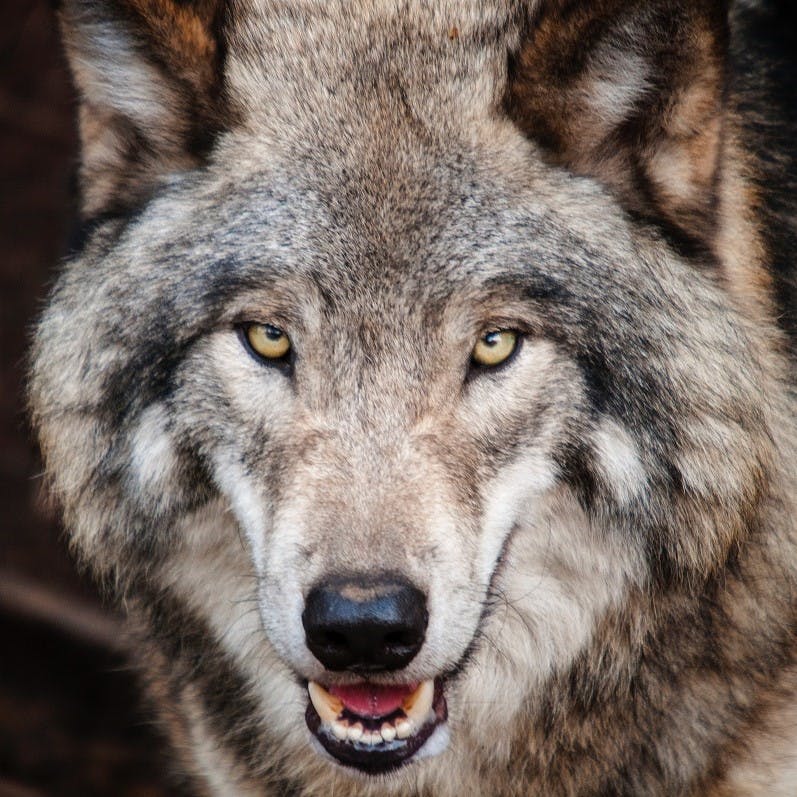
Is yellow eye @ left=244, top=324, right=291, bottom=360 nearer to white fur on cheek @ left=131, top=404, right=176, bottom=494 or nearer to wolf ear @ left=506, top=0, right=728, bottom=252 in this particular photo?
white fur on cheek @ left=131, top=404, right=176, bottom=494

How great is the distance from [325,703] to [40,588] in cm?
318

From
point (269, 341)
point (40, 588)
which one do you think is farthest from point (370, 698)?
point (40, 588)

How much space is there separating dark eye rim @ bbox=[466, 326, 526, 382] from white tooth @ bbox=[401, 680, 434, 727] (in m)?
0.64

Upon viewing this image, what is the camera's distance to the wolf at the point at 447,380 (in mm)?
2654

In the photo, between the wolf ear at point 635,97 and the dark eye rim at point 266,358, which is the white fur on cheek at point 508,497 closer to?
the dark eye rim at point 266,358

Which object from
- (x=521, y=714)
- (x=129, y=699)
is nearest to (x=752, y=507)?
(x=521, y=714)

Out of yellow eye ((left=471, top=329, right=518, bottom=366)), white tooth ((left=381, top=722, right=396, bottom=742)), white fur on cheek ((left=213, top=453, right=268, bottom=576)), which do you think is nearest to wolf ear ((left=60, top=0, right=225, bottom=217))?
white fur on cheek ((left=213, top=453, right=268, bottom=576))

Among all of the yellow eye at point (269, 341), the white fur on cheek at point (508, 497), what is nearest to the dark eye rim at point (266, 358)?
the yellow eye at point (269, 341)

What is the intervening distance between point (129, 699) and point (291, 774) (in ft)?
7.89

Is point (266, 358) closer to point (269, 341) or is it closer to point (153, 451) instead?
point (269, 341)

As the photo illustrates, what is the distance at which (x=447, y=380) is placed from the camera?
270cm

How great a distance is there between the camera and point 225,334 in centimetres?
282

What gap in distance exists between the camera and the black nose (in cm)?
243

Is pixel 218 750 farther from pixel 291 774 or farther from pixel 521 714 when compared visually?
pixel 521 714
